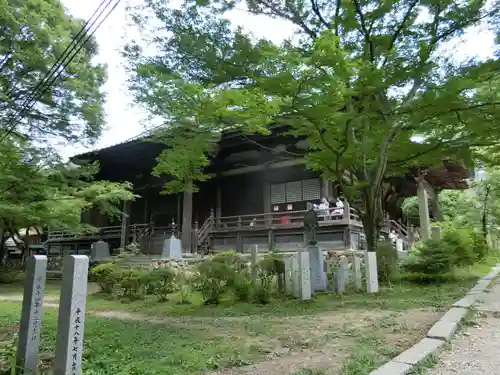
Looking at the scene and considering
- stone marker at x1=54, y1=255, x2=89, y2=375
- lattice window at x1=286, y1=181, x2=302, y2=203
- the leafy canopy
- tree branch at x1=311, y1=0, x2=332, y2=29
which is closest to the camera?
stone marker at x1=54, y1=255, x2=89, y2=375

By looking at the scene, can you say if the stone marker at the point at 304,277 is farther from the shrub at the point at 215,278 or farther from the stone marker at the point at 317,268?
the shrub at the point at 215,278

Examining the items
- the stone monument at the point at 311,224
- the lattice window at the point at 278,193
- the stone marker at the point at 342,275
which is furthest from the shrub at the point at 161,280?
the lattice window at the point at 278,193

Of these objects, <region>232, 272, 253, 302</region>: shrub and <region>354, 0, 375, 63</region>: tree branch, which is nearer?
<region>232, 272, 253, 302</region>: shrub

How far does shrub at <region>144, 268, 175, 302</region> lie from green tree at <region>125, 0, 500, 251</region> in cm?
328

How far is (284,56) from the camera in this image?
672cm

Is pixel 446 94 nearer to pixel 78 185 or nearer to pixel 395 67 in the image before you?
pixel 395 67

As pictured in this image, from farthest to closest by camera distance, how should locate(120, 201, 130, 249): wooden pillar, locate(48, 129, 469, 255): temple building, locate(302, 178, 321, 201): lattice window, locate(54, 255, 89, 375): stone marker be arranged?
locate(120, 201, 130, 249): wooden pillar → locate(302, 178, 321, 201): lattice window → locate(48, 129, 469, 255): temple building → locate(54, 255, 89, 375): stone marker

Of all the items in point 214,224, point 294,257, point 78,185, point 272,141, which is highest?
point 272,141

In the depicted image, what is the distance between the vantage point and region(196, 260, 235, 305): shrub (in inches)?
331

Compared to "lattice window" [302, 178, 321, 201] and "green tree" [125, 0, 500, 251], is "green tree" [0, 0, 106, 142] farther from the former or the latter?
"lattice window" [302, 178, 321, 201]

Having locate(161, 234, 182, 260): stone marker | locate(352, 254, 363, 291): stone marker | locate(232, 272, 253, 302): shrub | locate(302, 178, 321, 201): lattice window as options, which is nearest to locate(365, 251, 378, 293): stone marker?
locate(352, 254, 363, 291): stone marker

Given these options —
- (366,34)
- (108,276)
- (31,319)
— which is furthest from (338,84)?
(108,276)

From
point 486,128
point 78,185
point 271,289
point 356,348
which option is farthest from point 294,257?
point 78,185

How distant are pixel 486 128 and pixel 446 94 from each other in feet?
6.97
